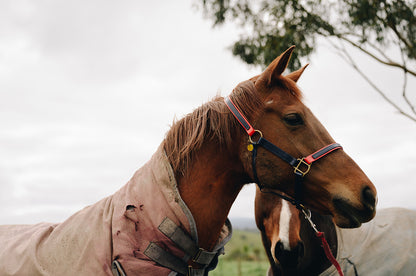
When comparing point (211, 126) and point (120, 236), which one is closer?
point (120, 236)

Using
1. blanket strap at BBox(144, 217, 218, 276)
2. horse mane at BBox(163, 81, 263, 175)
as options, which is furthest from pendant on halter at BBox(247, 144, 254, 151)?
blanket strap at BBox(144, 217, 218, 276)

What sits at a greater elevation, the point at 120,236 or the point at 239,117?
the point at 239,117

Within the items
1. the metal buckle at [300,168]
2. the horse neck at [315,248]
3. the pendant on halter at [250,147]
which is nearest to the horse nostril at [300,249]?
the horse neck at [315,248]

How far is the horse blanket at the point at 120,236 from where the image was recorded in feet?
7.14

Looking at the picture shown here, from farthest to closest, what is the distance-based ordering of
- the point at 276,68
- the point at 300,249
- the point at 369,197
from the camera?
1. the point at 300,249
2. the point at 276,68
3. the point at 369,197

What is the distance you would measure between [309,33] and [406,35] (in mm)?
2301

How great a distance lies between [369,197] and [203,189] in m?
1.06

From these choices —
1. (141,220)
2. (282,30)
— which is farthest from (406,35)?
(141,220)

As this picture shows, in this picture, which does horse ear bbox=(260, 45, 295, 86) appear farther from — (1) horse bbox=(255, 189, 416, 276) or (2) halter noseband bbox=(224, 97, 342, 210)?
(1) horse bbox=(255, 189, 416, 276)

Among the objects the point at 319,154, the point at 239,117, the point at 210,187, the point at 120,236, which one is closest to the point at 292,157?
the point at 319,154

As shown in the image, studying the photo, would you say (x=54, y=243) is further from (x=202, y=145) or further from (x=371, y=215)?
(x=371, y=215)

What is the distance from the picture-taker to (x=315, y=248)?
351 centimetres

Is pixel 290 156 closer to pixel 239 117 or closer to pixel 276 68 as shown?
pixel 239 117

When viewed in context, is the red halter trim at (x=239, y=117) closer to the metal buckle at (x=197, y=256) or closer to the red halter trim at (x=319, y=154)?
the red halter trim at (x=319, y=154)
